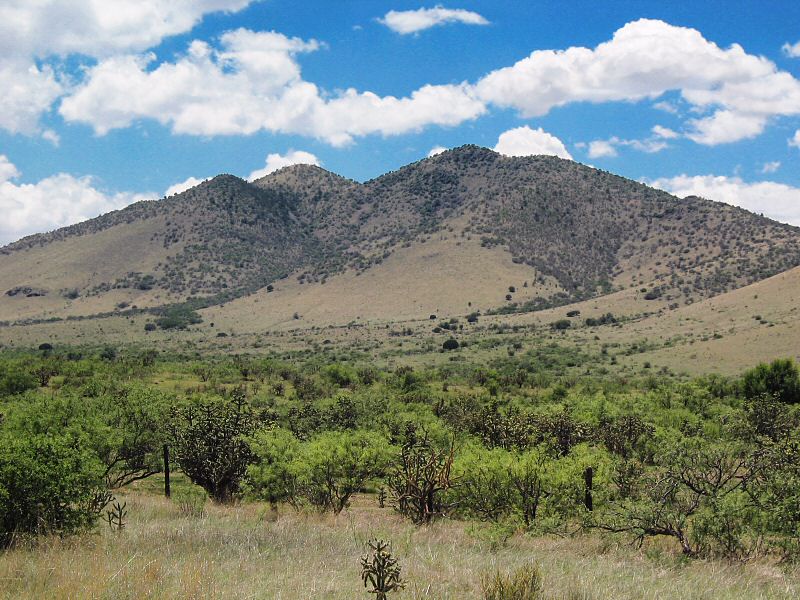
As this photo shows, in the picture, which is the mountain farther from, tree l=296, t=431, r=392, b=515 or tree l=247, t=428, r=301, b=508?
tree l=247, t=428, r=301, b=508

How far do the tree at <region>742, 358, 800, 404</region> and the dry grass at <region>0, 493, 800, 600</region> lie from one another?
3685 cm

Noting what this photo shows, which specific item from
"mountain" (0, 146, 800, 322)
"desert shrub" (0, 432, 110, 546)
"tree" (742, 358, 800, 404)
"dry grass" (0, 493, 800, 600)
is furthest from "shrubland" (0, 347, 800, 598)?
"mountain" (0, 146, 800, 322)

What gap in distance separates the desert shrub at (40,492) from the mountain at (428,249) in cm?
11102

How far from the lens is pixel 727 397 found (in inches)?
1716

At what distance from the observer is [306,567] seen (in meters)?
9.28

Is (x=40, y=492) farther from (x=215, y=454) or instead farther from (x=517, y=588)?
(x=215, y=454)

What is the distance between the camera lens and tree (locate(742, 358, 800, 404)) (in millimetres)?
43688

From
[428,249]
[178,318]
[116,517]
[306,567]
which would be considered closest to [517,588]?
[306,567]

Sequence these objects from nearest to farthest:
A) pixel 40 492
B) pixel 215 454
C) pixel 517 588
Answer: pixel 517 588 → pixel 40 492 → pixel 215 454

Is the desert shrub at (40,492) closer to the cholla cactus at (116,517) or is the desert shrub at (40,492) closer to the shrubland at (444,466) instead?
the shrubland at (444,466)

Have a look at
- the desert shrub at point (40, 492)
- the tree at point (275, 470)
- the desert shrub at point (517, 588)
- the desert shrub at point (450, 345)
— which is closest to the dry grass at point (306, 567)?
the desert shrub at point (517, 588)

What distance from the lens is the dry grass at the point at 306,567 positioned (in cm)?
773

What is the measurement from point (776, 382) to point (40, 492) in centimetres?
4627

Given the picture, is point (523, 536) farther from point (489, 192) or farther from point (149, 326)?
point (489, 192)
